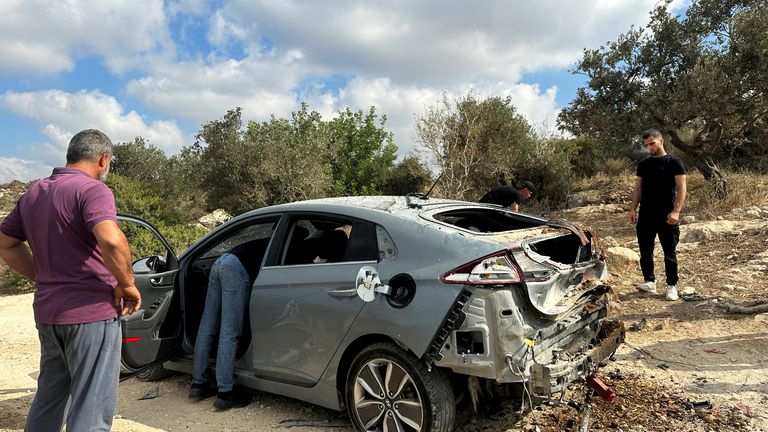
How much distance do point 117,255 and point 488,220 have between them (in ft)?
9.27

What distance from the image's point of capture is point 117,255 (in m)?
2.60

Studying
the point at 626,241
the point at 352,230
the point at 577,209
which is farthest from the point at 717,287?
the point at 577,209

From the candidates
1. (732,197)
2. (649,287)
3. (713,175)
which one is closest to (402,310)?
(649,287)

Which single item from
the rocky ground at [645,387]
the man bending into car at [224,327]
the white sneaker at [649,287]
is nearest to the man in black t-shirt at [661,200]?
the white sneaker at [649,287]

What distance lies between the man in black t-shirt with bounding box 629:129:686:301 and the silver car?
2701mm

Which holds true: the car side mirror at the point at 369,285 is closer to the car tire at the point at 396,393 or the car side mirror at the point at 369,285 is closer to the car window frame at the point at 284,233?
the car tire at the point at 396,393

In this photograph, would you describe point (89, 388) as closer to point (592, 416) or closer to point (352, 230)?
point (352, 230)

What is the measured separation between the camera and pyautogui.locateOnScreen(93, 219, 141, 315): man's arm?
2570 millimetres

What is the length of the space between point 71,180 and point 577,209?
48.6ft

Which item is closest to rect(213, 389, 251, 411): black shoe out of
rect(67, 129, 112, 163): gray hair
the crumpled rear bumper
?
rect(67, 129, 112, 163): gray hair

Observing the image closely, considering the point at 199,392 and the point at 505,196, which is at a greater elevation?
the point at 505,196

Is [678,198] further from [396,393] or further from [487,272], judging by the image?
[396,393]

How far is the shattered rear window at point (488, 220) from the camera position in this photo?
160 inches

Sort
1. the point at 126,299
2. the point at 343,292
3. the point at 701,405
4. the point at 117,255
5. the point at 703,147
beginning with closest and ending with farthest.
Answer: the point at 117,255
the point at 126,299
the point at 343,292
the point at 701,405
the point at 703,147
